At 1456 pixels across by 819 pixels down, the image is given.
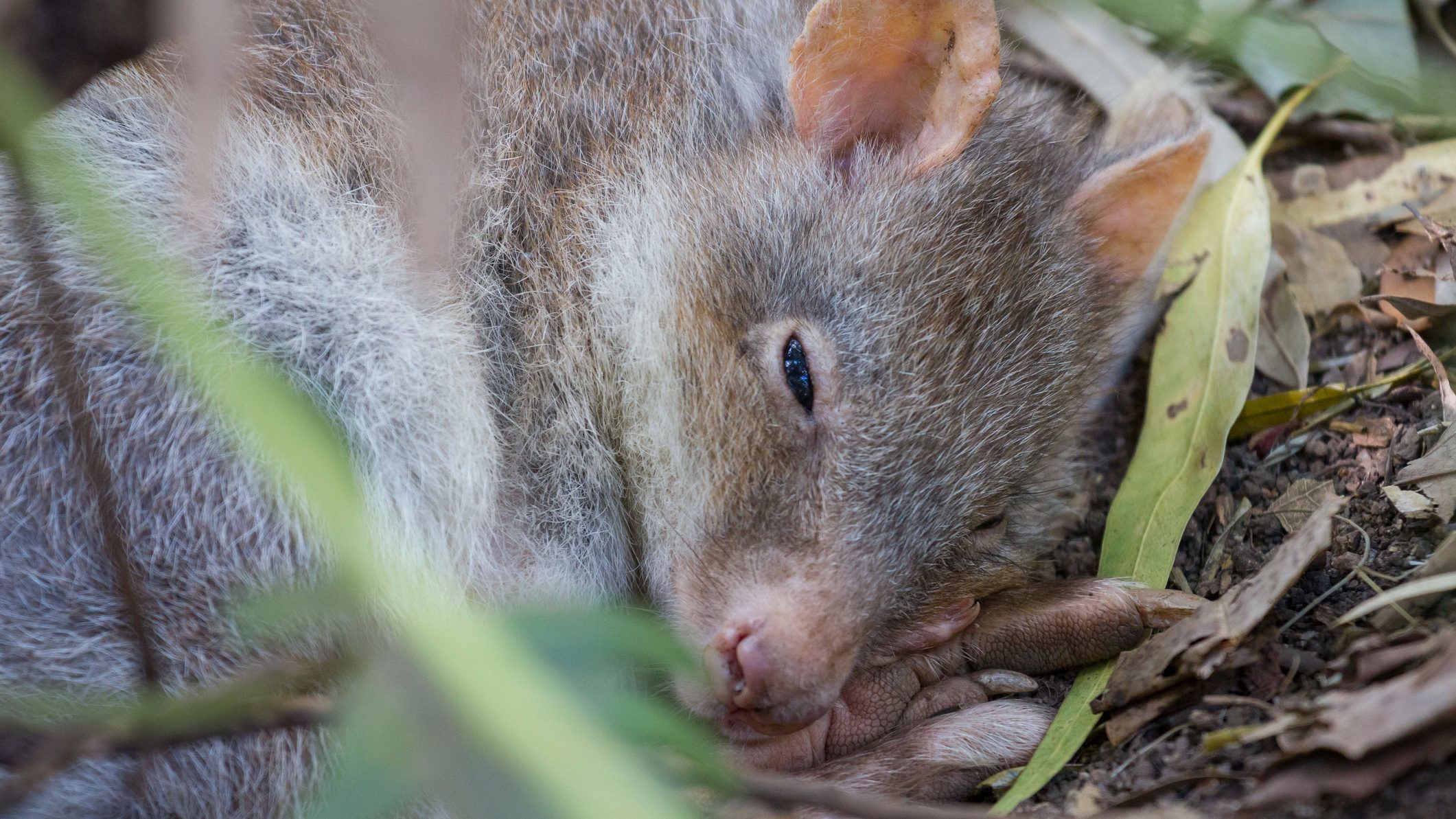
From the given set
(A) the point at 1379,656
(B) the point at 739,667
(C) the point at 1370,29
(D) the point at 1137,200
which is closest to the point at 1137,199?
(D) the point at 1137,200

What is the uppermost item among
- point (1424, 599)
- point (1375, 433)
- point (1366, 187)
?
point (1366, 187)

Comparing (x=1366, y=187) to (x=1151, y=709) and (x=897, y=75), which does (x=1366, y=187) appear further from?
(x=1151, y=709)

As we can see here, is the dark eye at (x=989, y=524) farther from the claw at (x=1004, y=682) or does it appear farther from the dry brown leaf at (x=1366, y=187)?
the dry brown leaf at (x=1366, y=187)

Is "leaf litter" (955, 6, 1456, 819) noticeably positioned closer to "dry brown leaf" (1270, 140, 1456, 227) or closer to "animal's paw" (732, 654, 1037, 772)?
"dry brown leaf" (1270, 140, 1456, 227)

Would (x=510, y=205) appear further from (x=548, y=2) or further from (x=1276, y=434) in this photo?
(x=1276, y=434)

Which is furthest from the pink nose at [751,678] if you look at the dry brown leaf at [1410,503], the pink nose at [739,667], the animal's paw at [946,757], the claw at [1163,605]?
the dry brown leaf at [1410,503]

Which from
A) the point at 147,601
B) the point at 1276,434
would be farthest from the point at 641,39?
the point at 1276,434
